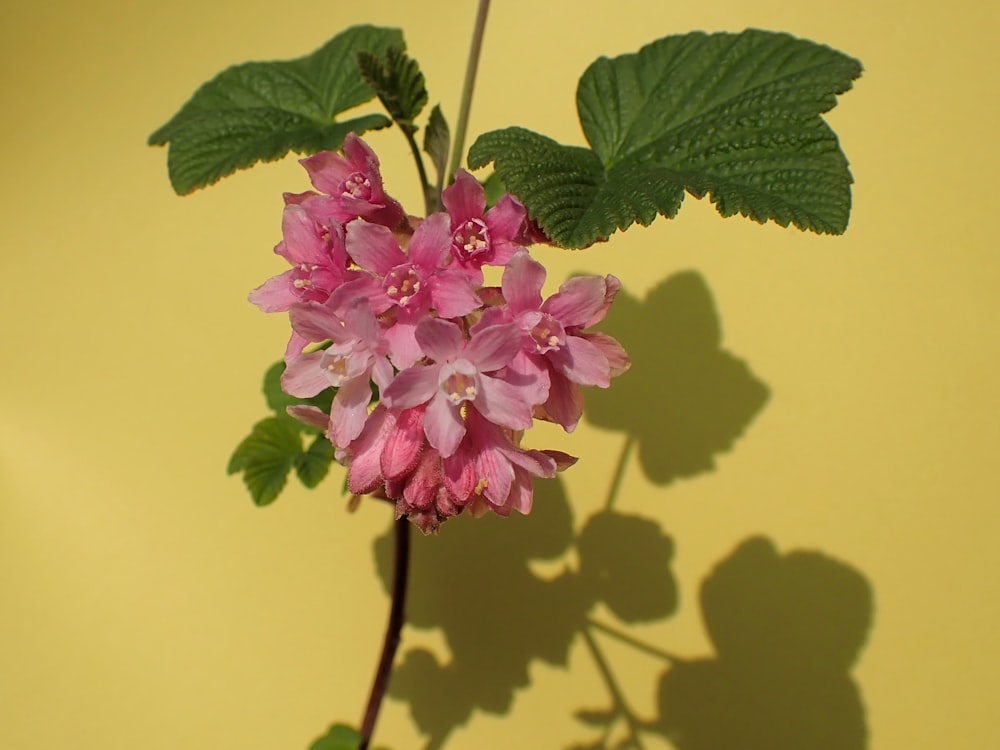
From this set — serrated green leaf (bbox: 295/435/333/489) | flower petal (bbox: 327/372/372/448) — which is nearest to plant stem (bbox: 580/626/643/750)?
serrated green leaf (bbox: 295/435/333/489)

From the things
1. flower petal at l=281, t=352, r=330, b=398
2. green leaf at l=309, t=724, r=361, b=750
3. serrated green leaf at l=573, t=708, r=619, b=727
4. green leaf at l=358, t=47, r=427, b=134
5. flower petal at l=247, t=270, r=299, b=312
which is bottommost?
green leaf at l=309, t=724, r=361, b=750

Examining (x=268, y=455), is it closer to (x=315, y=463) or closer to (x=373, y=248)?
(x=315, y=463)

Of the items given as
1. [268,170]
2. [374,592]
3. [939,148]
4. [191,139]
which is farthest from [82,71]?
[939,148]

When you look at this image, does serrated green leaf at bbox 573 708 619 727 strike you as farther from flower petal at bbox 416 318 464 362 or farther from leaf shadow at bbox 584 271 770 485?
flower petal at bbox 416 318 464 362

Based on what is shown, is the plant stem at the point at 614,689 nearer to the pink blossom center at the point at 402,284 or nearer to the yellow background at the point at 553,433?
the yellow background at the point at 553,433

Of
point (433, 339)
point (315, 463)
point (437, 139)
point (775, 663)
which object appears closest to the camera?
point (433, 339)

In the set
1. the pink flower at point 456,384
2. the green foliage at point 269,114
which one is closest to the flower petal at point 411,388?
the pink flower at point 456,384

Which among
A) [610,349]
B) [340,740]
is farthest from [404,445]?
[340,740]
